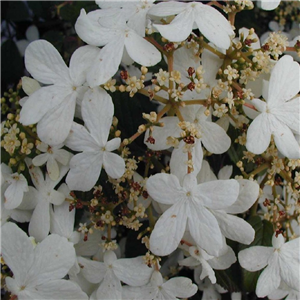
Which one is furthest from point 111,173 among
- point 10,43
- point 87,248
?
point 10,43

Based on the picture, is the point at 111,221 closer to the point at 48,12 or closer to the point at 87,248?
the point at 87,248

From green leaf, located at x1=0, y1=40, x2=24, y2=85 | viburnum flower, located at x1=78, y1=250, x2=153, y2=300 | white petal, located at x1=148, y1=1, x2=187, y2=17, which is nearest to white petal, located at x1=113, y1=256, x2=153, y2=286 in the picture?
viburnum flower, located at x1=78, y1=250, x2=153, y2=300

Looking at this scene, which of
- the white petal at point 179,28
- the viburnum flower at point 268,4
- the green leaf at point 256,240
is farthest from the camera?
the green leaf at point 256,240

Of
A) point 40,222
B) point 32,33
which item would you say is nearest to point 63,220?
point 40,222

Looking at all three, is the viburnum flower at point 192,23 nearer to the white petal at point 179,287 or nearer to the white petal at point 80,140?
the white petal at point 80,140

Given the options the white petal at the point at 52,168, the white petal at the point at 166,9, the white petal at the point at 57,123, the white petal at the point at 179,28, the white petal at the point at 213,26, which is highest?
the white petal at the point at 166,9

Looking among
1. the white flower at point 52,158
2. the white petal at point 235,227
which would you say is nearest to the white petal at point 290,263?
the white petal at point 235,227
